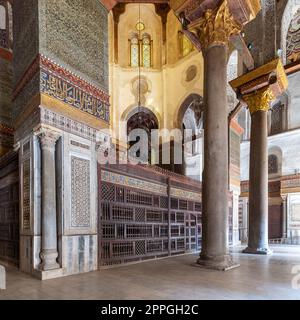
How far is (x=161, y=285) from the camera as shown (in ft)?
14.7

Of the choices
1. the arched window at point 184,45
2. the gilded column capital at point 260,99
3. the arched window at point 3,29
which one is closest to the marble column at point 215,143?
the gilded column capital at point 260,99

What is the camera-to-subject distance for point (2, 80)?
9.83 metres

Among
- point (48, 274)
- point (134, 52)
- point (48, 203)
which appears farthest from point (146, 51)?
point (48, 274)

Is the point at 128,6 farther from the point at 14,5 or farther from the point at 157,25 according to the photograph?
the point at 14,5

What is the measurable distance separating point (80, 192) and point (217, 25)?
15.1 ft

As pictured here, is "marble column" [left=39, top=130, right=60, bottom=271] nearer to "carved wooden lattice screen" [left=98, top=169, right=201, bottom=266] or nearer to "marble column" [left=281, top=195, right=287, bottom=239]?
"carved wooden lattice screen" [left=98, top=169, right=201, bottom=266]

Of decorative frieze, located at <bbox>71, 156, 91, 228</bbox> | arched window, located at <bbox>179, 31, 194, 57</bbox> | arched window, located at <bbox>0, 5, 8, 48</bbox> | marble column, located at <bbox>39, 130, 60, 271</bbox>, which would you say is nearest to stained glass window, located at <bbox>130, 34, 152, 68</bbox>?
arched window, located at <bbox>179, 31, 194, 57</bbox>

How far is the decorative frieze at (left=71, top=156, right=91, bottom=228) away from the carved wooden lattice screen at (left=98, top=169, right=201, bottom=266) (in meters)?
0.42

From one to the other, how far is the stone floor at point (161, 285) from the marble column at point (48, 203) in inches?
17.6

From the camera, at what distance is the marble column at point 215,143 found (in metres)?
5.94

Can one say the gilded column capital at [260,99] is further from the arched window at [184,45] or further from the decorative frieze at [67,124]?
the arched window at [184,45]

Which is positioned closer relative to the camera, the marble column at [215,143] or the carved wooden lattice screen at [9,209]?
the marble column at [215,143]

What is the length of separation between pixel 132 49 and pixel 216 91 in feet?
37.4
